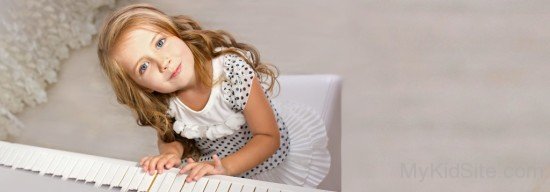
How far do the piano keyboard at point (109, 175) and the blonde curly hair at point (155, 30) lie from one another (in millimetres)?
138

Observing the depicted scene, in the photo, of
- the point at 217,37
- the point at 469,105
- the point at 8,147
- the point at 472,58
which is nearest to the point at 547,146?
the point at 469,105

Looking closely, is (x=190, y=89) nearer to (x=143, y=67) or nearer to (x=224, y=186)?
(x=143, y=67)

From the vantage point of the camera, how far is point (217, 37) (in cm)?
86

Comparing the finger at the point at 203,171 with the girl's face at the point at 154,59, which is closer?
the finger at the point at 203,171

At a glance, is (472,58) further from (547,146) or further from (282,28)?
(282,28)

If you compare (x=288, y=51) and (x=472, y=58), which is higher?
(x=472, y=58)

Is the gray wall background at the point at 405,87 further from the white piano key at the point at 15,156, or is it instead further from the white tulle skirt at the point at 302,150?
the white piano key at the point at 15,156

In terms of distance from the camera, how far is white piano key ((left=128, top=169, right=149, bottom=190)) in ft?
1.98

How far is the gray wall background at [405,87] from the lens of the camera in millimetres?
1294

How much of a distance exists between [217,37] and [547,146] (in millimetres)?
734

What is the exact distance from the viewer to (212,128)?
85cm

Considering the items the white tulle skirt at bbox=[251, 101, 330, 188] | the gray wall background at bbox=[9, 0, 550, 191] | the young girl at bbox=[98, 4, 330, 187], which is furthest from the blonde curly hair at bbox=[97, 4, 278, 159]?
the gray wall background at bbox=[9, 0, 550, 191]

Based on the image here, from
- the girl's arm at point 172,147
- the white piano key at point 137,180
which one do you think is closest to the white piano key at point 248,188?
the white piano key at point 137,180

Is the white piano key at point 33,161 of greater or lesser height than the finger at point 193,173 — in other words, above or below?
below
